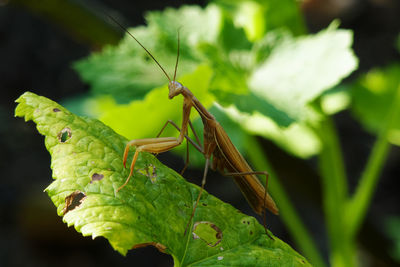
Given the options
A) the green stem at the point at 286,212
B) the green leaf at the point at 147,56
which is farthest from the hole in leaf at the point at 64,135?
the green stem at the point at 286,212

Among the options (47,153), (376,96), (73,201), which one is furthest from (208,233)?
(47,153)

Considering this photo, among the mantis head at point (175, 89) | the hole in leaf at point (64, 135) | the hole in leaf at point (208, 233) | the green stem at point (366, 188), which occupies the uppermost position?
the mantis head at point (175, 89)

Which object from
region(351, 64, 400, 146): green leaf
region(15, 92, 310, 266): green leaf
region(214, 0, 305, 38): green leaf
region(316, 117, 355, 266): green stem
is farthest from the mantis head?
region(351, 64, 400, 146): green leaf

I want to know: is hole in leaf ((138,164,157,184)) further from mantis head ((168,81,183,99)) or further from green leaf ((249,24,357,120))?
green leaf ((249,24,357,120))

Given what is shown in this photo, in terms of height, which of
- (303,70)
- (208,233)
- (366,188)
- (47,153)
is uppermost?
(47,153)

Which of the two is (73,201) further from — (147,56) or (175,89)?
(147,56)

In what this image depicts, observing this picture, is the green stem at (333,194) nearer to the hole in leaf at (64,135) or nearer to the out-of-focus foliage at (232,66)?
the out-of-focus foliage at (232,66)
